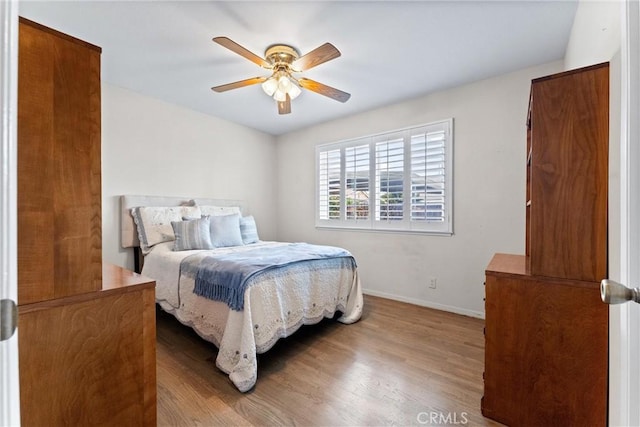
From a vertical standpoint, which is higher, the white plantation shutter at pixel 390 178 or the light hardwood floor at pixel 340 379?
the white plantation shutter at pixel 390 178

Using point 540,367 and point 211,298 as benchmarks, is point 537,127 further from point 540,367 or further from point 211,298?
point 211,298

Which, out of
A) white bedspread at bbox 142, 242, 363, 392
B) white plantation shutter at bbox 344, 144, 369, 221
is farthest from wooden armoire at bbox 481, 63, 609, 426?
white plantation shutter at bbox 344, 144, 369, 221

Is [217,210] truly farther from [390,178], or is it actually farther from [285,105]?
[390,178]

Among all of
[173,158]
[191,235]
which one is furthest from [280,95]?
[173,158]

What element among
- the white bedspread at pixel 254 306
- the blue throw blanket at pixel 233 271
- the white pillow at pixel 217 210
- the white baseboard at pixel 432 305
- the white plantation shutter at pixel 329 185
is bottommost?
the white baseboard at pixel 432 305

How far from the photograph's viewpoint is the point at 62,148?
2.94 feet

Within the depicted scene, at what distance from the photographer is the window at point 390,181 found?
2994 millimetres

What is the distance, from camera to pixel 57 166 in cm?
88

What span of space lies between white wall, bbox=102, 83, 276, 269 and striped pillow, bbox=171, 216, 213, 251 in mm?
704

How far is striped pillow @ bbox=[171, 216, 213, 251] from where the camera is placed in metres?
2.68

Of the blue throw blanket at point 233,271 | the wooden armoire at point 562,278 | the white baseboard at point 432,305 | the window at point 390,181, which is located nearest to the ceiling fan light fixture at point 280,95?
the blue throw blanket at point 233,271

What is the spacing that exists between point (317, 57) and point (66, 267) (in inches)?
71.6

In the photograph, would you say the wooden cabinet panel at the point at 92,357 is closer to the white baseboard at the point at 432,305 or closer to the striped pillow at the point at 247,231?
the striped pillow at the point at 247,231

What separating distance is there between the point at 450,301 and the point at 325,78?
2.65 m
